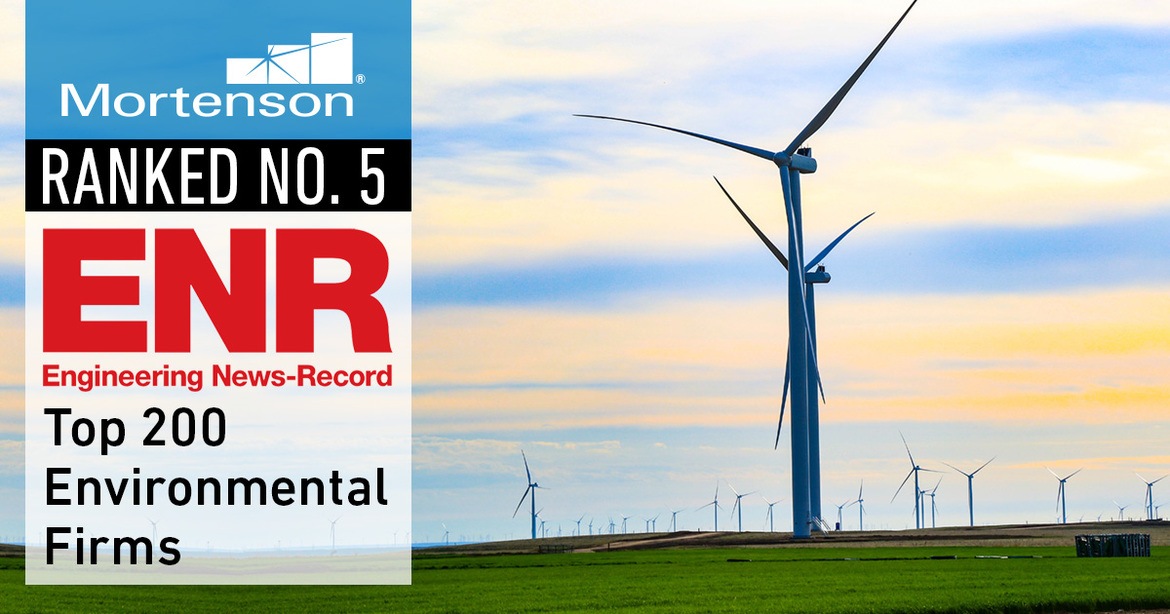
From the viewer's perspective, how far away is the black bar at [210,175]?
143ft

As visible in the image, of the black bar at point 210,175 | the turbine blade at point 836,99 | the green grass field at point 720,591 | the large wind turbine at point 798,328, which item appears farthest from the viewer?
the large wind turbine at point 798,328

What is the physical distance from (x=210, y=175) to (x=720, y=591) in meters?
37.5

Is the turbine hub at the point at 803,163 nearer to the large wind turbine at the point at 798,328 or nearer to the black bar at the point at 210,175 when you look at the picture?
the large wind turbine at the point at 798,328

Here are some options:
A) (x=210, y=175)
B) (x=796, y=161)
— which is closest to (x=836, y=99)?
(x=796, y=161)

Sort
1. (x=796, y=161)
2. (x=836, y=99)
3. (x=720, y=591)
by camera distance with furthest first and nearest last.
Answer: (x=796, y=161), (x=836, y=99), (x=720, y=591)

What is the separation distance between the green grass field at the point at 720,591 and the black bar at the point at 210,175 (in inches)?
838

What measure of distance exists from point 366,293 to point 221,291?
5547mm

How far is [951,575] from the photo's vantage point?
3076 inches

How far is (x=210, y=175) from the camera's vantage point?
43812mm

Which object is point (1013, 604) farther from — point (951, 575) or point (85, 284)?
point (85, 284)

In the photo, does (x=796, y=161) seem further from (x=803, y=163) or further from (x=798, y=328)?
(x=798, y=328)

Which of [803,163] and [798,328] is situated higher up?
[803,163]

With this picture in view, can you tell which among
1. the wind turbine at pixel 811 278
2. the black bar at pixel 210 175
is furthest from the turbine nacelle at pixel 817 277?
the black bar at pixel 210 175

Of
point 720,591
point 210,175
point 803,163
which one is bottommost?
point 720,591
